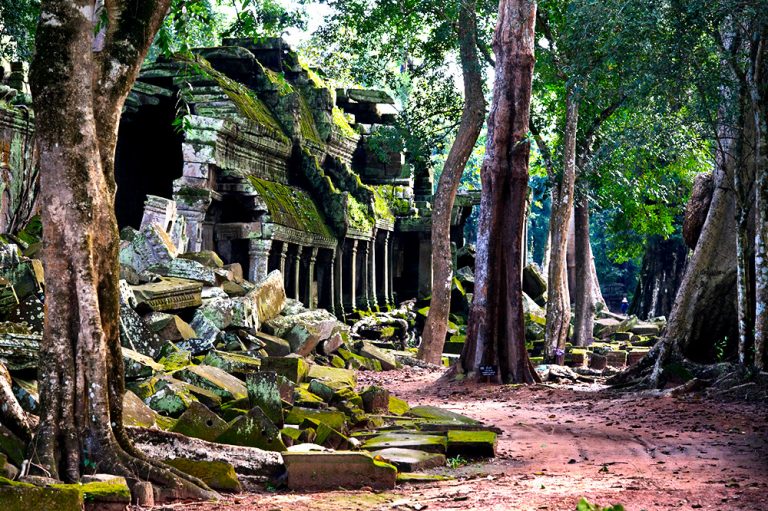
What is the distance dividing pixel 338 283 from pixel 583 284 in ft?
19.6

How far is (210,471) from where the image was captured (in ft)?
19.5

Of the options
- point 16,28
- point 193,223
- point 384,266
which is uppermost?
point 16,28

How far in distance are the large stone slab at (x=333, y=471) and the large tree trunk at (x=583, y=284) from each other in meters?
17.2

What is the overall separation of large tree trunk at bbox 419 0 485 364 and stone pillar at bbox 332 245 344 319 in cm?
402

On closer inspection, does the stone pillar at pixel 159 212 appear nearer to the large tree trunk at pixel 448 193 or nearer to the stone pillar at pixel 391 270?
the large tree trunk at pixel 448 193

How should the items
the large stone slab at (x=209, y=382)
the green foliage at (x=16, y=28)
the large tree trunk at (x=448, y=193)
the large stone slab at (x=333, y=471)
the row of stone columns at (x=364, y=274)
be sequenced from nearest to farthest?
the large stone slab at (x=333, y=471), the large stone slab at (x=209, y=382), the green foliage at (x=16, y=28), the large tree trunk at (x=448, y=193), the row of stone columns at (x=364, y=274)

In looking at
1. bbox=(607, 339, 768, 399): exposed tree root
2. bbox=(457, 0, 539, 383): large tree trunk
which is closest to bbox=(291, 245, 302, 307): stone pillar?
bbox=(457, 0, 539, 383): large tree trunk

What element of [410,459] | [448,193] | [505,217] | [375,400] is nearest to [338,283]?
[448,193]

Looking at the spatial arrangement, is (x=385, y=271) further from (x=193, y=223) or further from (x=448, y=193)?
(x=193, y=223)

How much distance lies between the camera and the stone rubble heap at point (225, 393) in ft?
20.5

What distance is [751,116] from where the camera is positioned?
12359 millimetres

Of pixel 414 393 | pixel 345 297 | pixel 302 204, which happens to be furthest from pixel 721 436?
pixel 345 297

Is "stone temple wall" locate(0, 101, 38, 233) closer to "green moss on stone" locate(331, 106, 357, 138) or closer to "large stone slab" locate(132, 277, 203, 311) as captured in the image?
"large stone slab" locate(132, 277, 203, 311)

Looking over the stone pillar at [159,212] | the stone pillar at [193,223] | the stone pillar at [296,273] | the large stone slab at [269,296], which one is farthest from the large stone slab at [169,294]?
the stone pillar at [296,273]
